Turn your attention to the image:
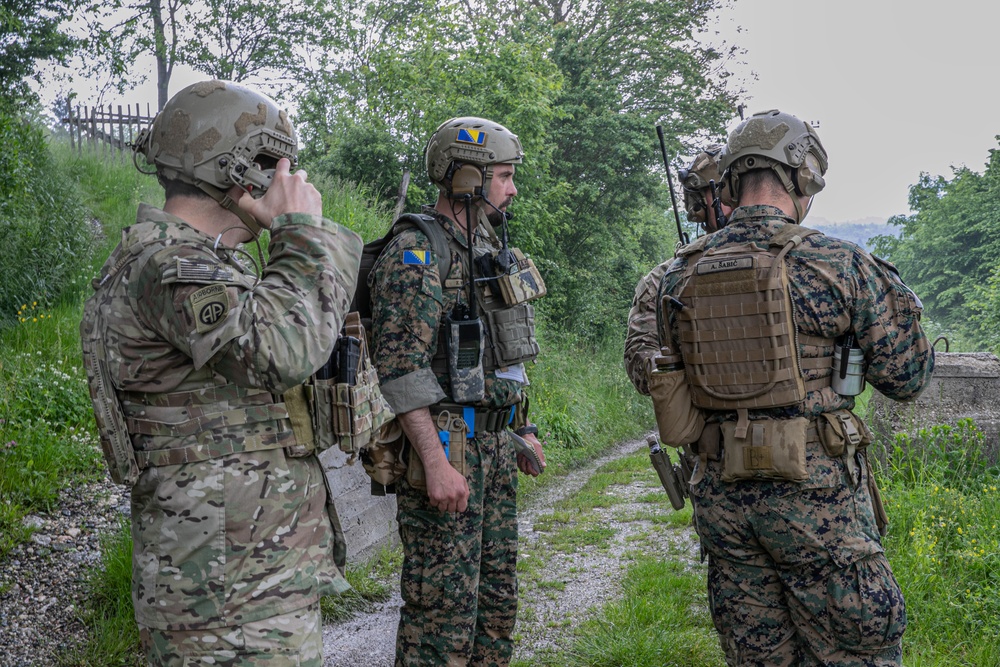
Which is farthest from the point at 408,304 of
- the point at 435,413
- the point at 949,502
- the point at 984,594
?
the point at 949,502

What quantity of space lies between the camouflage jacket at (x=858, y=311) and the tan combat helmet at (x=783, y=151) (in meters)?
0.26

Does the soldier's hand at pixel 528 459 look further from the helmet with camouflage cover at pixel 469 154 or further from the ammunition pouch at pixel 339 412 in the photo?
the ammunition pouch at pixel 339 412

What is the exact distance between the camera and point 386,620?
15.3 ft

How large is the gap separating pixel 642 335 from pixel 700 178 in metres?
0.91

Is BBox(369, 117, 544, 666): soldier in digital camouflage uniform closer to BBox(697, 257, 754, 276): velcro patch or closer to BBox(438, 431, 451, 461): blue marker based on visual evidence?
BBox(438, 431, 451, 461): blue marker

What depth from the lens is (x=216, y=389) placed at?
6.91 ft

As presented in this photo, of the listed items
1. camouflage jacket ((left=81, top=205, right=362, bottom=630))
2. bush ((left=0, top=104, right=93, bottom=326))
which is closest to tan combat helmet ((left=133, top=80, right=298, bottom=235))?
camouflage jacket ((left=81, top=205, right=362, bottom=630))

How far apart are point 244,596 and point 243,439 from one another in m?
0.39

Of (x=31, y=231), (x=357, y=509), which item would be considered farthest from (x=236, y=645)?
(x=31, y=231)

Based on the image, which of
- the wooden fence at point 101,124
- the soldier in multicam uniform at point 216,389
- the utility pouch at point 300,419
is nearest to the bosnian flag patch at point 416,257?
the soldier in multicam uniform at point 216,389

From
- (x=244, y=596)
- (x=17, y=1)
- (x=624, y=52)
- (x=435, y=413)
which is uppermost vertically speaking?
(x=624, y=52)

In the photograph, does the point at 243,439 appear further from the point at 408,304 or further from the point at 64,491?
the point at 64,491

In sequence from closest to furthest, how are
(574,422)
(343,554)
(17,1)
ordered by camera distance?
(343,554) → (17,1) → (574,422)

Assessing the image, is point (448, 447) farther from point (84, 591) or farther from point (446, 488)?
point (84, 591)
